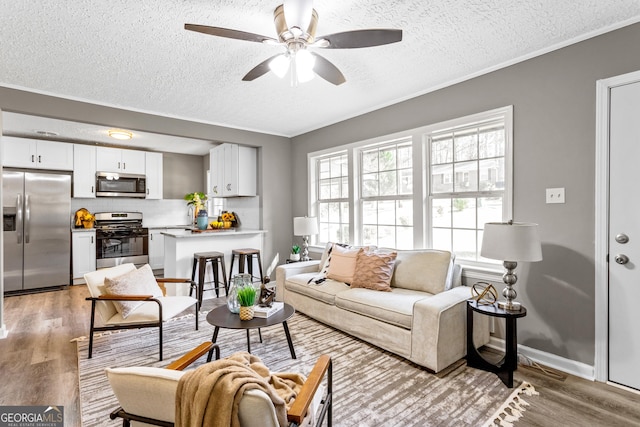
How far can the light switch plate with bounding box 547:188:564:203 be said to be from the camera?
8.21 ft

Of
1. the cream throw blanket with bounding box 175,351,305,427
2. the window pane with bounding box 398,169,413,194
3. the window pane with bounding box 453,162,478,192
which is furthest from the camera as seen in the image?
the window pane with bounding box 398,169,413,194

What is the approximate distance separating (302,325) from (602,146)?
10.0 ft

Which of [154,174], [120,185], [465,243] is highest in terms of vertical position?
[154,174]

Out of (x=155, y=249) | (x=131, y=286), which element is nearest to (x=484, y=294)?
(x=131, y=286)

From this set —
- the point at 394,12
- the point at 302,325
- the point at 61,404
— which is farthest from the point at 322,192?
the point at 61,404

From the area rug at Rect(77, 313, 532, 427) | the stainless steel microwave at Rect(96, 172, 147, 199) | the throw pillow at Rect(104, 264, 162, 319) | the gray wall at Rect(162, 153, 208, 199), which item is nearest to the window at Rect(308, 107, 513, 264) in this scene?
the area rug at Rect(77, 313, 532, 427)

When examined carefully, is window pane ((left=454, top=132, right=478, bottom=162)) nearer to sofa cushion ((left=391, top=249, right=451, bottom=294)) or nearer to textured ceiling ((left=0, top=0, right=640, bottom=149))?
textured ceiling ((left=0, top=0, right=640, bottom=149))

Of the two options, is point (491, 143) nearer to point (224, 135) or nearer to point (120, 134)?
point (224, 135)

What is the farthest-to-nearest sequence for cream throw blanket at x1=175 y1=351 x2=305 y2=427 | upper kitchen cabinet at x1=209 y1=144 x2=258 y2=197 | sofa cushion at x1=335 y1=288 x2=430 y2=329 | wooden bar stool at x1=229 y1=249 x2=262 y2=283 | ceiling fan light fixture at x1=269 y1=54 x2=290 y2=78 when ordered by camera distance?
upper kitchen cabinet at x1=209 y1=144 x2=258 y2=197, wooden bar stool at x1=229 y1=249 x2=262 y2=283, sofa cushion at x1=335 y1=288 x2=430 y2=329, ceiling fan light fixture at x1=269 y1=54 x2=290 y2=78, cream throw blanket at x1=175 y1=351 x2=305 y2=427

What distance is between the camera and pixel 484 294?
2523mm

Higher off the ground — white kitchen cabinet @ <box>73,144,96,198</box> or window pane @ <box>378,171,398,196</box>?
white kitchen cabinet @ <box>73,144,96,198</box>

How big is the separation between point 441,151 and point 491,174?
1.95 ft

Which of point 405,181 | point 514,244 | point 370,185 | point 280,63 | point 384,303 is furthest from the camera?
point 370,185
